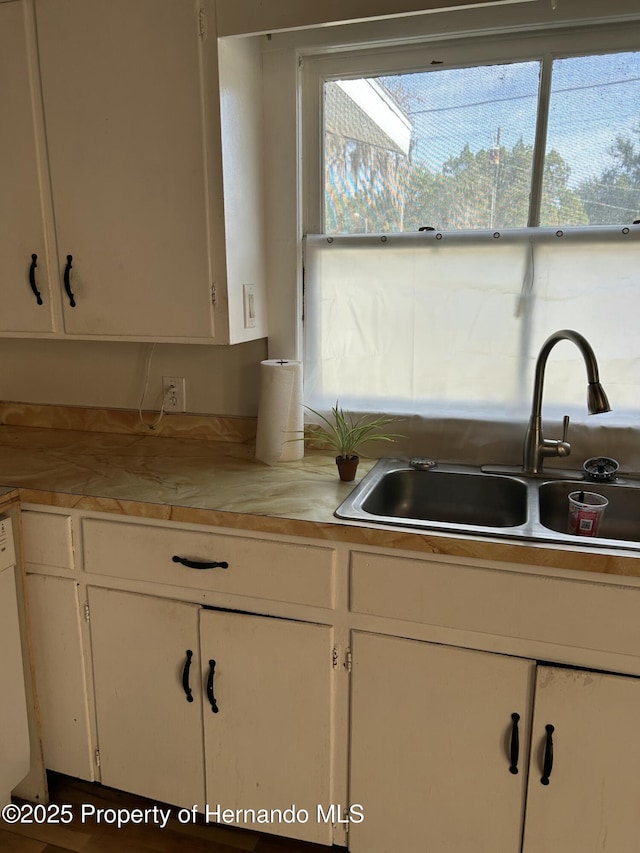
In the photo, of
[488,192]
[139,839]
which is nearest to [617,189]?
[488,192]

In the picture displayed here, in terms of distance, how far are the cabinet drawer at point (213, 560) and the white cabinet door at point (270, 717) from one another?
0.26 feet

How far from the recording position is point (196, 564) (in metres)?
1.48

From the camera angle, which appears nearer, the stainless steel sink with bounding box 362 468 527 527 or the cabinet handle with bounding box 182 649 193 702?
the cabinet handle with bounding box 182 649 193 702

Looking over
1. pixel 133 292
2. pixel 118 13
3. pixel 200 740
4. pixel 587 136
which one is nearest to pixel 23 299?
pixel 133 292

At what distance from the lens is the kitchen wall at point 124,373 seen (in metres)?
2.05

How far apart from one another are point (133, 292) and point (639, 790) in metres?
1.68

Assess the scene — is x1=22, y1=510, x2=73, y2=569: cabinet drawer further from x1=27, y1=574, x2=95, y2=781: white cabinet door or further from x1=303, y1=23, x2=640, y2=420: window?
x1=303, y1=23, x2=640, y2=420: window

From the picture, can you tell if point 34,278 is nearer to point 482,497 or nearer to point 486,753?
point 482,497

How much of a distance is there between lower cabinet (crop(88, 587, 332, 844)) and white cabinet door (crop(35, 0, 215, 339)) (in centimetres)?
78

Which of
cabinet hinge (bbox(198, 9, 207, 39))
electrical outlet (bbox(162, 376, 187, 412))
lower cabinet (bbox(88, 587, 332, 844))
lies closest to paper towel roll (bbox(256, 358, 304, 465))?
electrical outlet (bbox(162, 376, 187, 412))

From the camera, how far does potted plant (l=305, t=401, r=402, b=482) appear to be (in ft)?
5.53

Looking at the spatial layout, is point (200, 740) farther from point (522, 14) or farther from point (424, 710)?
point (522, 14)

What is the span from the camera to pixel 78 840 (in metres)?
1.68

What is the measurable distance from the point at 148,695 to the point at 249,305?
3.58 feet
